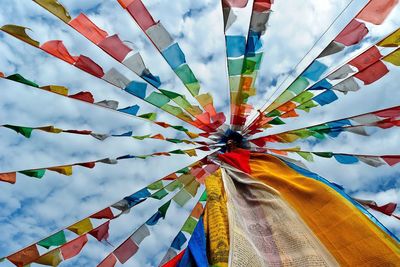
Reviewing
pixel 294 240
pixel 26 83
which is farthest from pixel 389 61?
pixel 26 83

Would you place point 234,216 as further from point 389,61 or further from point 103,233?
point 389,61

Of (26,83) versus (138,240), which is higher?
(26,83)

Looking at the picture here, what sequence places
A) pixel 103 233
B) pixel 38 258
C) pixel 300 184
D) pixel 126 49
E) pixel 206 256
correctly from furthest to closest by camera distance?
pixel 103 233, pixel 38 258, pixel 126 49, pixel 300 184, pixel 206 256

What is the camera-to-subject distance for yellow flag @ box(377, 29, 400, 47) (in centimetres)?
330

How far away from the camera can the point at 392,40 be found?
131 inches

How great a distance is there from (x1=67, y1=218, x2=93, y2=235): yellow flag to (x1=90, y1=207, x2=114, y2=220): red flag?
8cm

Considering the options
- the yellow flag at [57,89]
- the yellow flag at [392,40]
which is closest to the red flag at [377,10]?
the yellow flag at [392,40]

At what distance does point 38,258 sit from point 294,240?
100 inches

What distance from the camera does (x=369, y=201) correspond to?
4258 mm

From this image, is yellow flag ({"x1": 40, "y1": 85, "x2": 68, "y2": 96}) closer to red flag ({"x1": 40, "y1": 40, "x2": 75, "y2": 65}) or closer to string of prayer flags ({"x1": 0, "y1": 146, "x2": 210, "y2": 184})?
red flag ({"x1": 40, "y1": 40, "x2": 75, "y2": 65})

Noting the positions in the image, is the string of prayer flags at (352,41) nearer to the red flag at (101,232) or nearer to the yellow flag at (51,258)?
the red flag at (101,232)

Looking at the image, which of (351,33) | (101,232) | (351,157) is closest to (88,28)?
(101,232)

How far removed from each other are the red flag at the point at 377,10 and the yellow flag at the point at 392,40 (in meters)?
0.23

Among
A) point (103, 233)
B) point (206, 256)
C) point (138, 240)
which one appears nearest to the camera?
point (206, 256)
